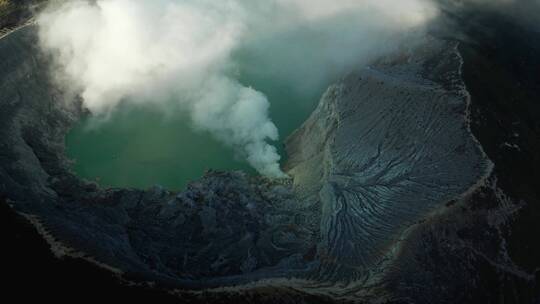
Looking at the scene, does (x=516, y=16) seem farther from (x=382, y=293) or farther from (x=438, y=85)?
(x=382, y=293)

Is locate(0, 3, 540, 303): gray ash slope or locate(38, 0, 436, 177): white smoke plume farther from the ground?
locate(38, 0, 436, 177): white smoke plume

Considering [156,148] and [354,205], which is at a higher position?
[156,148]

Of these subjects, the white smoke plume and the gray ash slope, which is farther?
the white smoke plume

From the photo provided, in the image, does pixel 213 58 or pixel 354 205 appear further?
pixel 213 58

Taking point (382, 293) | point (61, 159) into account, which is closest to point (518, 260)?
point (382, 293)
